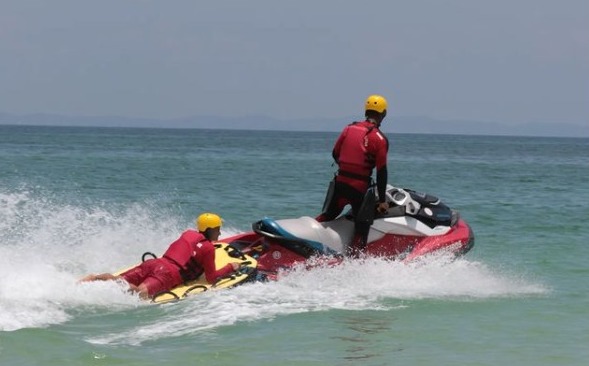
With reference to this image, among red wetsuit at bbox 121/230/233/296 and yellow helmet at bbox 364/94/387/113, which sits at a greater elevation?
yellow helmet at bbox 364/94/387/113

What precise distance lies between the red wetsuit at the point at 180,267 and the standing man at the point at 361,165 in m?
1.52

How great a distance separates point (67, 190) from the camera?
24.2 m

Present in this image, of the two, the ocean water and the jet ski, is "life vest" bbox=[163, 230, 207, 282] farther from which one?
the jet ski

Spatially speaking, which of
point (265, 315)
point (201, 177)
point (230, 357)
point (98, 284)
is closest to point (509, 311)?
point (265, 315)

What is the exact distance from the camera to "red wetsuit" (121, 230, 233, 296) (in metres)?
8.66

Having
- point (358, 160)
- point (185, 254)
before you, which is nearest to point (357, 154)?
point (358, 160)

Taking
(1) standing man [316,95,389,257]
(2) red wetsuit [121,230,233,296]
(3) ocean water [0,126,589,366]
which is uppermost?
(1) standing man [316,95,389,257]

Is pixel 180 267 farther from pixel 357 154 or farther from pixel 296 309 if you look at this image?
pixel 357 154

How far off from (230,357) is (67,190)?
707 inches

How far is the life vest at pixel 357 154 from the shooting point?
31.6 feet

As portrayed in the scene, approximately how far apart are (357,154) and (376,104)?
1.75 feet

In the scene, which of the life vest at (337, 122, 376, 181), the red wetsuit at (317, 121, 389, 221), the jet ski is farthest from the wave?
the life vest at (337, 122, 376, 181)

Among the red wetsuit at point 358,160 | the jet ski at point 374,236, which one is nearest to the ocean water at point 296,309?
the jet ski at point 374,236

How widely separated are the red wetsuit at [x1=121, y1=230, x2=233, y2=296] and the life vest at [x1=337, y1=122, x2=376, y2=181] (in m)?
1.69
